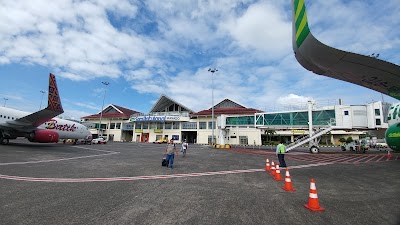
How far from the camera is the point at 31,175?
27.2 ft

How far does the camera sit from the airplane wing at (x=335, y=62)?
4.81m

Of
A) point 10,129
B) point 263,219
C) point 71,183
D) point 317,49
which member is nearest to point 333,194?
point 263,219

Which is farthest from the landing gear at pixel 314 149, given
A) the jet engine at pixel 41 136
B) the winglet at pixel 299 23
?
the jet engine at pixel 41 136

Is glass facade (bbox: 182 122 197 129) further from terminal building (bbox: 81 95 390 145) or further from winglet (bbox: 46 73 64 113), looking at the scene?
winglet (bbox: 46 73 64 113)

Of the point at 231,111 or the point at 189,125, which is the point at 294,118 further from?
the point at 189,125

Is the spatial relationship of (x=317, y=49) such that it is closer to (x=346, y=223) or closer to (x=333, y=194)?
(x=346, y=223)

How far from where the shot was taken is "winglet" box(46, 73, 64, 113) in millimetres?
16031

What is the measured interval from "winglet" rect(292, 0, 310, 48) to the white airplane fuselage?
26.3 meters

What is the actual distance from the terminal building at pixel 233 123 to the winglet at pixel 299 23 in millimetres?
25632

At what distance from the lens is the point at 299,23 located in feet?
16.2

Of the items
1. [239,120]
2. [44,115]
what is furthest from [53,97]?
[239,120]

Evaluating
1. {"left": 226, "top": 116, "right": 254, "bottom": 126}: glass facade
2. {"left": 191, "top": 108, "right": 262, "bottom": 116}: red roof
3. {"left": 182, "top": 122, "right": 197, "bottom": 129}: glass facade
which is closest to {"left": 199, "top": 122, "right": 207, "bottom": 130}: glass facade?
{"left": 182, "top": 122, "right": 197, "bottom": 129}: glass facade

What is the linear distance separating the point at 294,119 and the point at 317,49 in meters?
28.2

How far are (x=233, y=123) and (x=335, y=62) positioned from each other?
33.2 m
